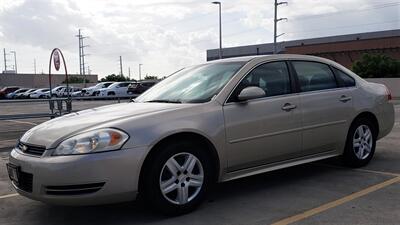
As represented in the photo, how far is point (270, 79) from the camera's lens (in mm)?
6062

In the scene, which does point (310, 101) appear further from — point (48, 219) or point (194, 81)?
point (48, 219)

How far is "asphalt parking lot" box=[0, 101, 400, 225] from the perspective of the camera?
4.89 meters

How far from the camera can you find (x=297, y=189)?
19.5 feet

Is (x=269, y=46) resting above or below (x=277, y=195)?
above

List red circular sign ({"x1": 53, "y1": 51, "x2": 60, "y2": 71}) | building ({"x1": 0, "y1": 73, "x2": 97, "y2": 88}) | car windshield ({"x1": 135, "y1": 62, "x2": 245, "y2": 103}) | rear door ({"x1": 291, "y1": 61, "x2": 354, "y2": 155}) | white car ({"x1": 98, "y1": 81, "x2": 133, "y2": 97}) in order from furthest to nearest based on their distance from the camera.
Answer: building ({"x1": 0, "y1": 73, "x2": 97, "y2": 88}) → white car ({"x1": 98, "y1": 81, "x2": 133, "y2": 97}) → red circular sign ({"x1": 53, "y1": 51, "x2": 60, "y2": 71}) → rear door ({"x1": 291, "y1": 61, "x2": 354, "y2": 155}) → car windshield ({"x1": 135, "y1": 62, "x2": 245, "y2": 103})

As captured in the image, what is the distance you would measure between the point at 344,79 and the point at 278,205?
2410 mm

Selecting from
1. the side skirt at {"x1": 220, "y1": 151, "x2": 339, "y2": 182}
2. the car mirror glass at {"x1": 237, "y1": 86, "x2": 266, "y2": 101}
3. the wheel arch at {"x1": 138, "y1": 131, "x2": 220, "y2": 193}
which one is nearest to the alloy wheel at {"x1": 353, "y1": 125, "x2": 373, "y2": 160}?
the side skirt at {"x1": 220, "y1": 151, "x2": 339, "y2": 182}

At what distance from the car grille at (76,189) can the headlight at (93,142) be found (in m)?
0.29

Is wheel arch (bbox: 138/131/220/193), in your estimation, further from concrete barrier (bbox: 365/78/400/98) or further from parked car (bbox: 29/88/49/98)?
parked car (bbox: 29/88/49/98)

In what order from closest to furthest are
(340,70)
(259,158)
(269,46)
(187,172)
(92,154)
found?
(92,154) → (187,172) → (259,158) → (340,70) → (269,46)

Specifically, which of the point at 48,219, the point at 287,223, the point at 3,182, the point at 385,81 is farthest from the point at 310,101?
the point at 385,81

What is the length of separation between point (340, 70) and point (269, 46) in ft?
246

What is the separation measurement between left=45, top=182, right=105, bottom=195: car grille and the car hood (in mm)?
394

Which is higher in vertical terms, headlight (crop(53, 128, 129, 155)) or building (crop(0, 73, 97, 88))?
headlight (crop(53, 128, 129, 155))
